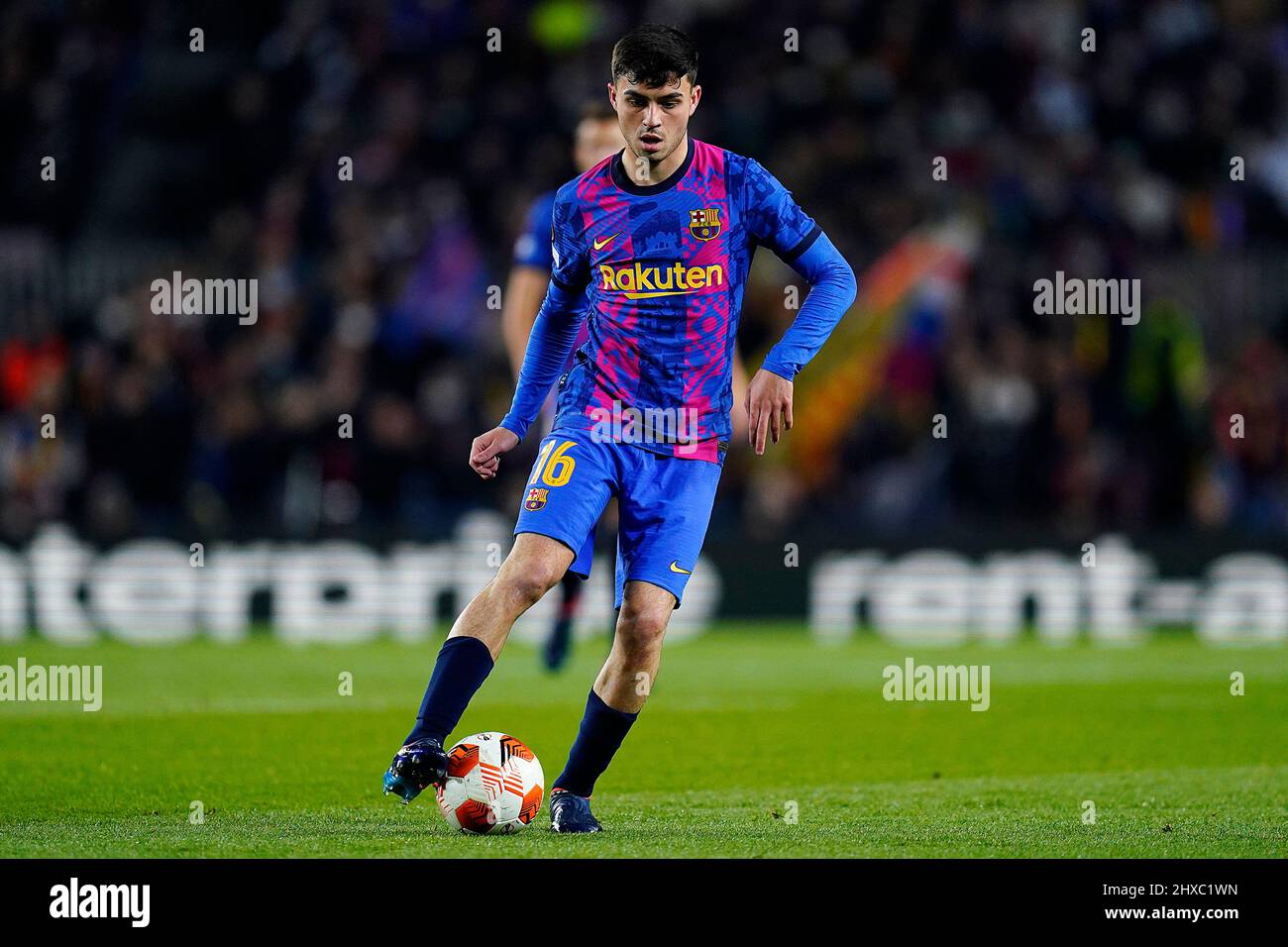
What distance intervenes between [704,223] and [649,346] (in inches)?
17.6

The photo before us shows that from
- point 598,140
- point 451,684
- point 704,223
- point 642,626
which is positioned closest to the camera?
point 451,684

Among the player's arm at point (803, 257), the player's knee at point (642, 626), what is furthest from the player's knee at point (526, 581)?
the player's arm at point (803, 257)

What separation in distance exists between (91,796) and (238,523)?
26.6 ft

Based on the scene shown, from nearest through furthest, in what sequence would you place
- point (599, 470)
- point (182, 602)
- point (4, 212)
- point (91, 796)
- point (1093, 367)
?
point (599, 470) → point (91, 796) → point (182, 602) → point (1093, 367) → point (4, 212)

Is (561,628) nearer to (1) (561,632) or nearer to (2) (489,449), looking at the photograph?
(1) (561,632)

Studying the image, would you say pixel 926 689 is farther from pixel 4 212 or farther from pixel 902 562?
pixel 4 212

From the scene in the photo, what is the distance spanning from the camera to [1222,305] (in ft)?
55.3

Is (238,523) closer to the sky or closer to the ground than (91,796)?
closer to the sky

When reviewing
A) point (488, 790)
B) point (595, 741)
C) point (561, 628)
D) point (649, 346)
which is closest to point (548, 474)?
point (649, 346)

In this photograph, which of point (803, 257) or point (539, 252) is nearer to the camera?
point (803, 257)

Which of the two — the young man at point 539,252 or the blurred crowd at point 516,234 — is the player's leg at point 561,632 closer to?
the young man at point 539,252

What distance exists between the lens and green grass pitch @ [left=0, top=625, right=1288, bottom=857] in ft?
19.9

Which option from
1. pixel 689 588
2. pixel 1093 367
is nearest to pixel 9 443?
pixel 689 588

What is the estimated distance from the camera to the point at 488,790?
6.16 metres
